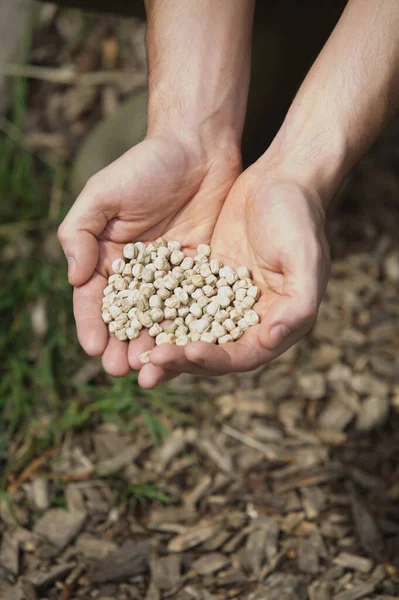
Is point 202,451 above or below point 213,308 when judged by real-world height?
below

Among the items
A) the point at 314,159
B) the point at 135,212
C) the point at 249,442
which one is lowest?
the point at 249,442

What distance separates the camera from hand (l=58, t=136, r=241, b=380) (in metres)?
1.36

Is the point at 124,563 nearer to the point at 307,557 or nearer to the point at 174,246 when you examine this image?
the point at 307,557

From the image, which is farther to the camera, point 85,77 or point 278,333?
point 85,77

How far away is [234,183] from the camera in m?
1.51

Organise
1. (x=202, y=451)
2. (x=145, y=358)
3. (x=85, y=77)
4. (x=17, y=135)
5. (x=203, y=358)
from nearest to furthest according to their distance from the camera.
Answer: (x=203, y=358)
(x=145, y=358)
(x=202, y=451)
(x=17, y=135)
(x=85, y=77)

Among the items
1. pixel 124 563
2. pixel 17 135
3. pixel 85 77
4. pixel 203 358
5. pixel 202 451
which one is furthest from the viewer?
pixel 85 77

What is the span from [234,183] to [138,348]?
43cm

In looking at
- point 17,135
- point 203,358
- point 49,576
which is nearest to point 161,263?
point 203,358

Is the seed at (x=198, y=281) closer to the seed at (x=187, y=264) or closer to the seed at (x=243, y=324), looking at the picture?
the seed at (x=187, y=264)

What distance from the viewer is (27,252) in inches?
86.4

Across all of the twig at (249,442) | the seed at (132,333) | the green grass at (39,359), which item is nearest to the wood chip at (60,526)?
the green grass at (39,359)

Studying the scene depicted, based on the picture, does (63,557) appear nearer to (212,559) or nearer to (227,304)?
(212,559)

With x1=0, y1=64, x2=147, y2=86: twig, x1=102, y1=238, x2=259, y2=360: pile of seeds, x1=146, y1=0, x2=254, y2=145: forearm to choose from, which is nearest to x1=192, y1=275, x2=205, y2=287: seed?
x1=102, y1=238, x2=259, y2=360: pile of seeds
